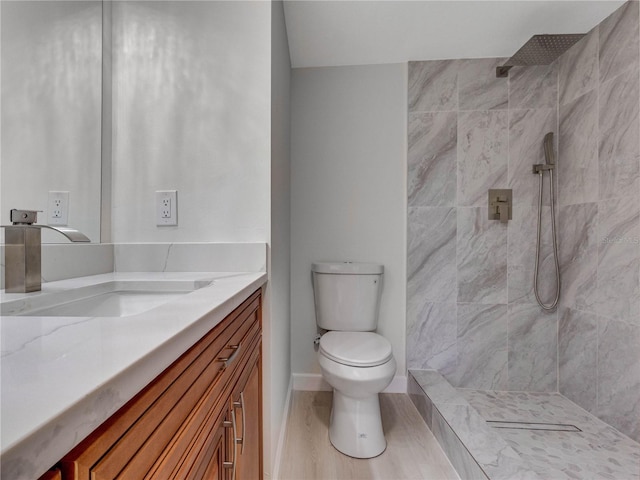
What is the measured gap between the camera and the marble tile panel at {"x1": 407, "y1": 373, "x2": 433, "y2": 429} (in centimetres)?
161

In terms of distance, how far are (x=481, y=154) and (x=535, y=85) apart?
1.71 ft

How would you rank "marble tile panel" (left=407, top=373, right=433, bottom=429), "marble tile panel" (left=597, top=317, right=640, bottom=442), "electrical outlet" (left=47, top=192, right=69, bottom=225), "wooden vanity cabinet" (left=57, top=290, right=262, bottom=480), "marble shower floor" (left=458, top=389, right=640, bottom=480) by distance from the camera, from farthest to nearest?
"marble tile panel" (left=407, top=373, right=433, bottom=429)
"marble tile panel" (left=597, top=317, right=640, bottom=442)
"marble shower floor" (left=458, top=389, right=640, bottom=480)
"electrical outlet" (left=47, top=192, right=69, bottom=225)
"wooden vanity cabinet" (left=57, top=290, right=262, bottom=480)

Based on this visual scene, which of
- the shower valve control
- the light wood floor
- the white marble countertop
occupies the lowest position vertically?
the light wood floor

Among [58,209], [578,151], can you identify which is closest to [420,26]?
[578,151]

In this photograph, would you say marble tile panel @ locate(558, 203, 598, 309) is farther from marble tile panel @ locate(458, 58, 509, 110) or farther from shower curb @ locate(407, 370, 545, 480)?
shower curb @ locate(407, 370, 545, 480)

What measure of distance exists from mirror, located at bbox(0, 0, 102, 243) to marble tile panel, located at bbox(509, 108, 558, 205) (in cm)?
215

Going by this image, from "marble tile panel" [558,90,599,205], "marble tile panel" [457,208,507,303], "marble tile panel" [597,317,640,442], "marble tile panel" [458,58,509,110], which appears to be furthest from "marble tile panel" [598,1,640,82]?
"marble tile panel" [597,317,640,442]

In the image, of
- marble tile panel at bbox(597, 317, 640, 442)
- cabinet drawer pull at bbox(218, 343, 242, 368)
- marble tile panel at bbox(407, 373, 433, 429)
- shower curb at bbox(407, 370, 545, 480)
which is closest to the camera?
cabinet drawer pull at bbox(218, 343, 242, 368)

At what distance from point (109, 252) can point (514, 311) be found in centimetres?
216

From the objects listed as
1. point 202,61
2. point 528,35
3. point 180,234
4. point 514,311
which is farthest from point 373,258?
point 528,35

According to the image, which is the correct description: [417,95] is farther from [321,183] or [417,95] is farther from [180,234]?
[180,234]

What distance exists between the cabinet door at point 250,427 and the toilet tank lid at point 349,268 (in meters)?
0.84

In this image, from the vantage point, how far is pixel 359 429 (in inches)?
55.7

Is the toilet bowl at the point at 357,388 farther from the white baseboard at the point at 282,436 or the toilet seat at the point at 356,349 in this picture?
the white baseboard at the point at 282,436
